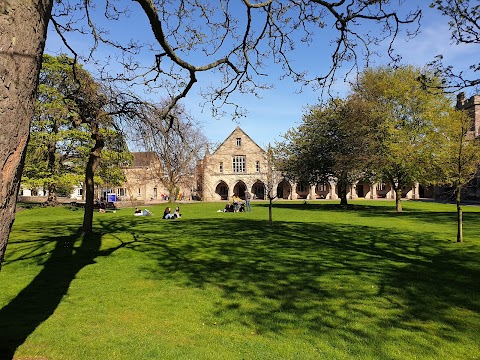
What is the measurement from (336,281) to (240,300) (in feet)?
7.42

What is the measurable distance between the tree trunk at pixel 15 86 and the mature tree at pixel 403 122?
26283 millimetres

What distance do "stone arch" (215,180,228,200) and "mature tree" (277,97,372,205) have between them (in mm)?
26358

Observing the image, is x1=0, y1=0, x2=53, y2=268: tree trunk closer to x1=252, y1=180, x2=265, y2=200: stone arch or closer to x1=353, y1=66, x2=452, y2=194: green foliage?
x1=353, y1=66, x2=452, y2=194: green foliage

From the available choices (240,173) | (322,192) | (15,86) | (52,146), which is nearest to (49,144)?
(52,146)

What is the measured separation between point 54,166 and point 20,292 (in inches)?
989

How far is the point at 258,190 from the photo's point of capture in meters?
64.4

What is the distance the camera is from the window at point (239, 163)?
60125mm

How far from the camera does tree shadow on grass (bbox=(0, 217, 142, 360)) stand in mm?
5098

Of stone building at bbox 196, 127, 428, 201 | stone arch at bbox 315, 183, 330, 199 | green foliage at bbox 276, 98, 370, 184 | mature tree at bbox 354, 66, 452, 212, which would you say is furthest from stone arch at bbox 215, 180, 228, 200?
mature tree at bbox 354, 66, 452, 212

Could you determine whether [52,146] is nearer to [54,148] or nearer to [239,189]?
[54,148]

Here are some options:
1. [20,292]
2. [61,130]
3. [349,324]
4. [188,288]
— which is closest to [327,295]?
[349,324]

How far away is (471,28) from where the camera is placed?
7.98 meters

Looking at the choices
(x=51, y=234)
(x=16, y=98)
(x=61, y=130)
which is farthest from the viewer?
(x=61, y=130)

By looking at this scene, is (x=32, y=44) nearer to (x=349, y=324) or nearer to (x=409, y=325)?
(x=349, y=324)
